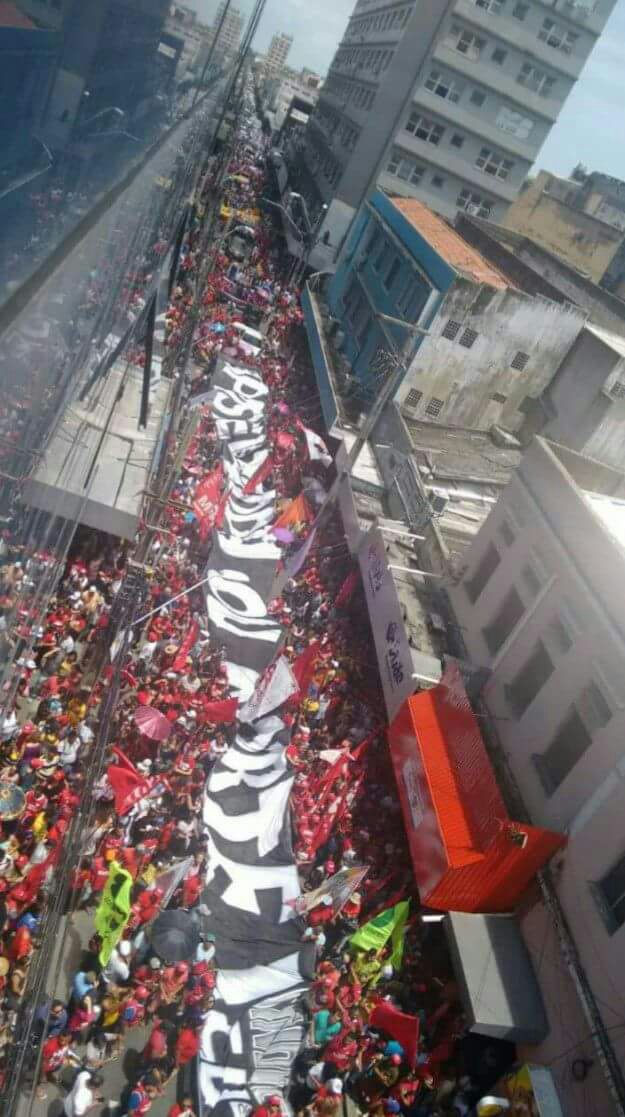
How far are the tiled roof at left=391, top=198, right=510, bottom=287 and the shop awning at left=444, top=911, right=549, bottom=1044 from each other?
21.1m

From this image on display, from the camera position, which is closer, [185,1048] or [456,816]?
[185,1048]

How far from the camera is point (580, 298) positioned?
33438 millimetres

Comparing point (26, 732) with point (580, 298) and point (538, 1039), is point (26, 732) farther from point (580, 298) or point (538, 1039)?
point (580, 298)

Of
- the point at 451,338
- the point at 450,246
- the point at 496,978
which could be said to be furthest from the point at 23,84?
the point at 450,246

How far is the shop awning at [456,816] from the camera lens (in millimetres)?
12406

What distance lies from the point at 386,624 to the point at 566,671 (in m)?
5.68

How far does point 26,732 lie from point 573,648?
374 inches

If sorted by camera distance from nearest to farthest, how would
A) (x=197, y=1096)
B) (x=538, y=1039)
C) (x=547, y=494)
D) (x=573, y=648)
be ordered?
(x=197, y=1096)
(x=538, y=1039)
(x=573, y=648)
(x=547, y=494)

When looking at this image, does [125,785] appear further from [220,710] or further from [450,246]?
[450,246]

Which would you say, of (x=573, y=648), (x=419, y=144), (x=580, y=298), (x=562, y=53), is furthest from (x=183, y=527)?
(x=562, y=53)

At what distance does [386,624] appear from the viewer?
18.6 m

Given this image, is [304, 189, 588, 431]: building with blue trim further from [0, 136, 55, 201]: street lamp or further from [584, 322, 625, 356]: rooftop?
[0, 136, 55, 201]: street lamp

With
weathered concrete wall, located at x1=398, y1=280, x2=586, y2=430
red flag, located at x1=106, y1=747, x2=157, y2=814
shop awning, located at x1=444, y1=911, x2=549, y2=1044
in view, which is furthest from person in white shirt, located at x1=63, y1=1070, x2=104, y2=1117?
weathered concrete wall, located at x1=398, y1=280, x2=586, y2=430

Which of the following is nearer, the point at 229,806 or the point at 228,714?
the point at 229,806
